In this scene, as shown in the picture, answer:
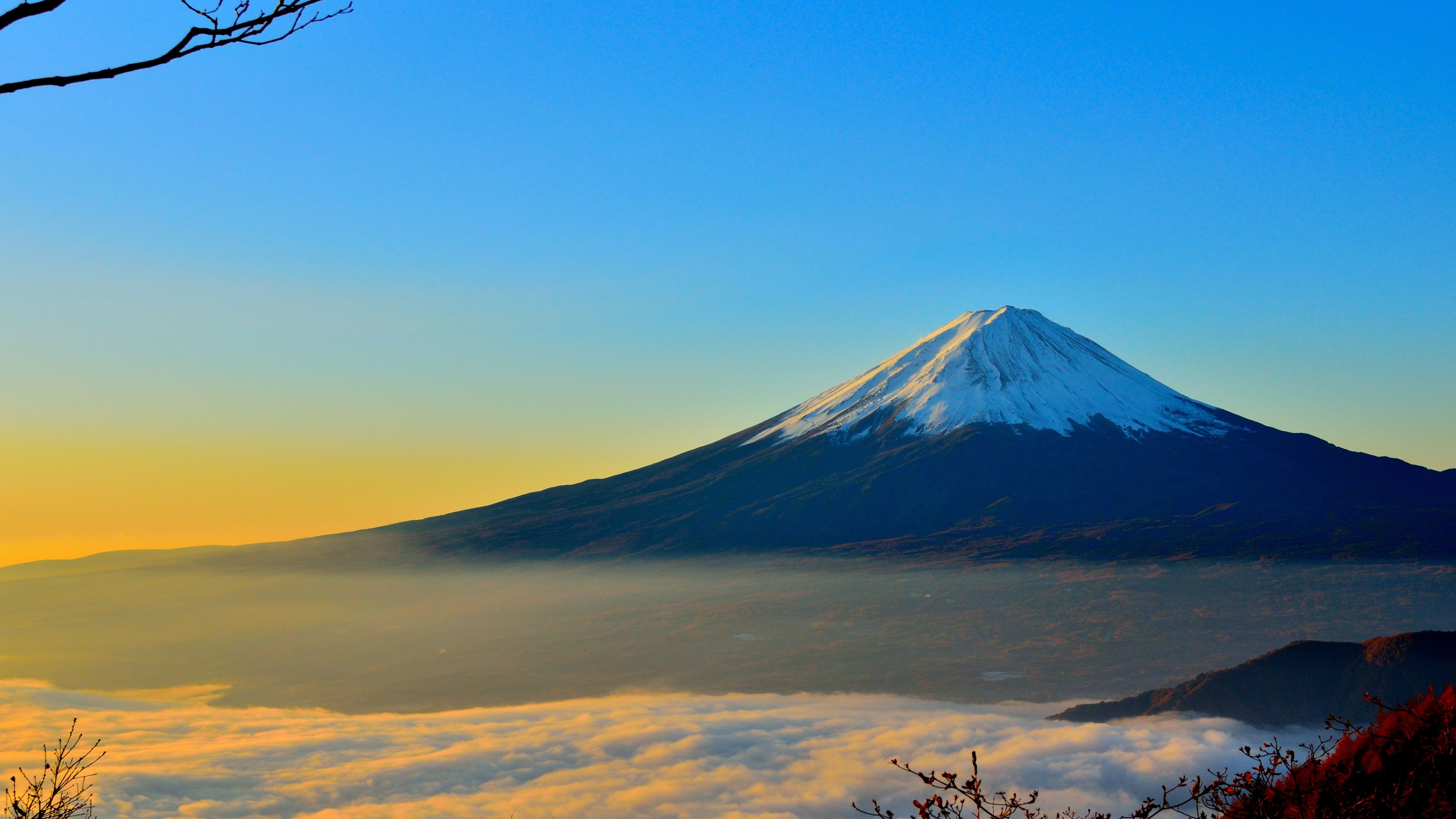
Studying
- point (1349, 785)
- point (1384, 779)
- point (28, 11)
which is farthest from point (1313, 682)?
point (28, 11)

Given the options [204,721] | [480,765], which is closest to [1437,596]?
A: [480,765]

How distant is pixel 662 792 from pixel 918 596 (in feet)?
230

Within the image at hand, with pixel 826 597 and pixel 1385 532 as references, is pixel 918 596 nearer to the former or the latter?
pixel 826 597

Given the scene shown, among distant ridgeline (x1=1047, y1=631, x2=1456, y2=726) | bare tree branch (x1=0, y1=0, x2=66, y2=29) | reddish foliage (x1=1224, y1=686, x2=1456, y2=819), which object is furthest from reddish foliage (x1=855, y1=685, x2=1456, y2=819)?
distant ridgeline (x1=1047, y1=631, x2=1456, y2=726)

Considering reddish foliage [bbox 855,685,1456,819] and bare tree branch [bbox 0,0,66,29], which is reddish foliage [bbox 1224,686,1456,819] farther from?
bare tree branch [bbox 0,0,66,29]

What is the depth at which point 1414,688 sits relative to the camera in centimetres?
9781

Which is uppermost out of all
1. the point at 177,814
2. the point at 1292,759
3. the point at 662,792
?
the point at 1292,759

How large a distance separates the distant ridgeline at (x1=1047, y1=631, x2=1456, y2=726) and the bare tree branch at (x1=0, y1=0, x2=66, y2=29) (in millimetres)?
117962

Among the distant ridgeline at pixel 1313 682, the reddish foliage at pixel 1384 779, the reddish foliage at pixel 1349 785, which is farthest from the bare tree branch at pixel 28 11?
the distant ridgeline at pixel 1313 682

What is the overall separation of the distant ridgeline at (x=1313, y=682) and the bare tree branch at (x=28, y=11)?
117962mm

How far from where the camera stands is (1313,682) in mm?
113625

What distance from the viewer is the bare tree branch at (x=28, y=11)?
4.91 metres

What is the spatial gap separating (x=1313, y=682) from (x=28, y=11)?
437ft

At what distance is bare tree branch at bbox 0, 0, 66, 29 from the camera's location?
4910 mm
